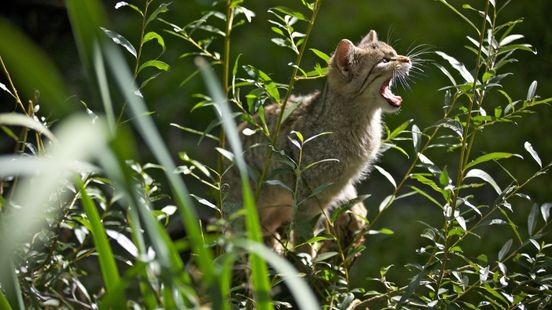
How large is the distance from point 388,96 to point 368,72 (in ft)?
0.45

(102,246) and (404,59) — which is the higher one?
(102,246)

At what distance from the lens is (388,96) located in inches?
125

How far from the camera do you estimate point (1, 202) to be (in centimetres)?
182

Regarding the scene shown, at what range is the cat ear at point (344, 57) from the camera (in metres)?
3.22

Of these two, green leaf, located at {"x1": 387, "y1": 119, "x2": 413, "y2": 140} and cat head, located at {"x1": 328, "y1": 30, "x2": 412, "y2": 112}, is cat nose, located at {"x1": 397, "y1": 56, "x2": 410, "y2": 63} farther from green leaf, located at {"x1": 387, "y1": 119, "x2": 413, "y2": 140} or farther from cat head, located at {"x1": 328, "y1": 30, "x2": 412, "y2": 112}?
green leaf, located at {"x1": 387, "y1": 119, "x2": 413, "y2": 140}

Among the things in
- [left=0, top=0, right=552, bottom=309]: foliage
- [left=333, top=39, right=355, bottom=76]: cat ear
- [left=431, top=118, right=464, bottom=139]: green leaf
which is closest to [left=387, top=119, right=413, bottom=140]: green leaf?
[left=0, top=0, right=552, bottom=309]: foliage

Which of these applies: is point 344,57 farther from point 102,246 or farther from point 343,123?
point 102,246

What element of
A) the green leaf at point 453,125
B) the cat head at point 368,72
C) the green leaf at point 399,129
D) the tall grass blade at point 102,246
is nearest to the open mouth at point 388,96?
the cat head at point 368,72

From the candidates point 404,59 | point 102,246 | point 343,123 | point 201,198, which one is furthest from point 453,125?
point 343,123

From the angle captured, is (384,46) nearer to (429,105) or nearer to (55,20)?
(429,105)

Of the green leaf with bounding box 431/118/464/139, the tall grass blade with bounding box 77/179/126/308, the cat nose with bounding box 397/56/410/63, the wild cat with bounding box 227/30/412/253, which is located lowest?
the wild cat with bounding box 227/30/412/253

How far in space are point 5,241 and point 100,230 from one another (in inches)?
9.9

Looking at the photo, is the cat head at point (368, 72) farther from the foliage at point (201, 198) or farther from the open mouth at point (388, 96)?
the foliage at point (201, 198)

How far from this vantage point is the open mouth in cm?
313
